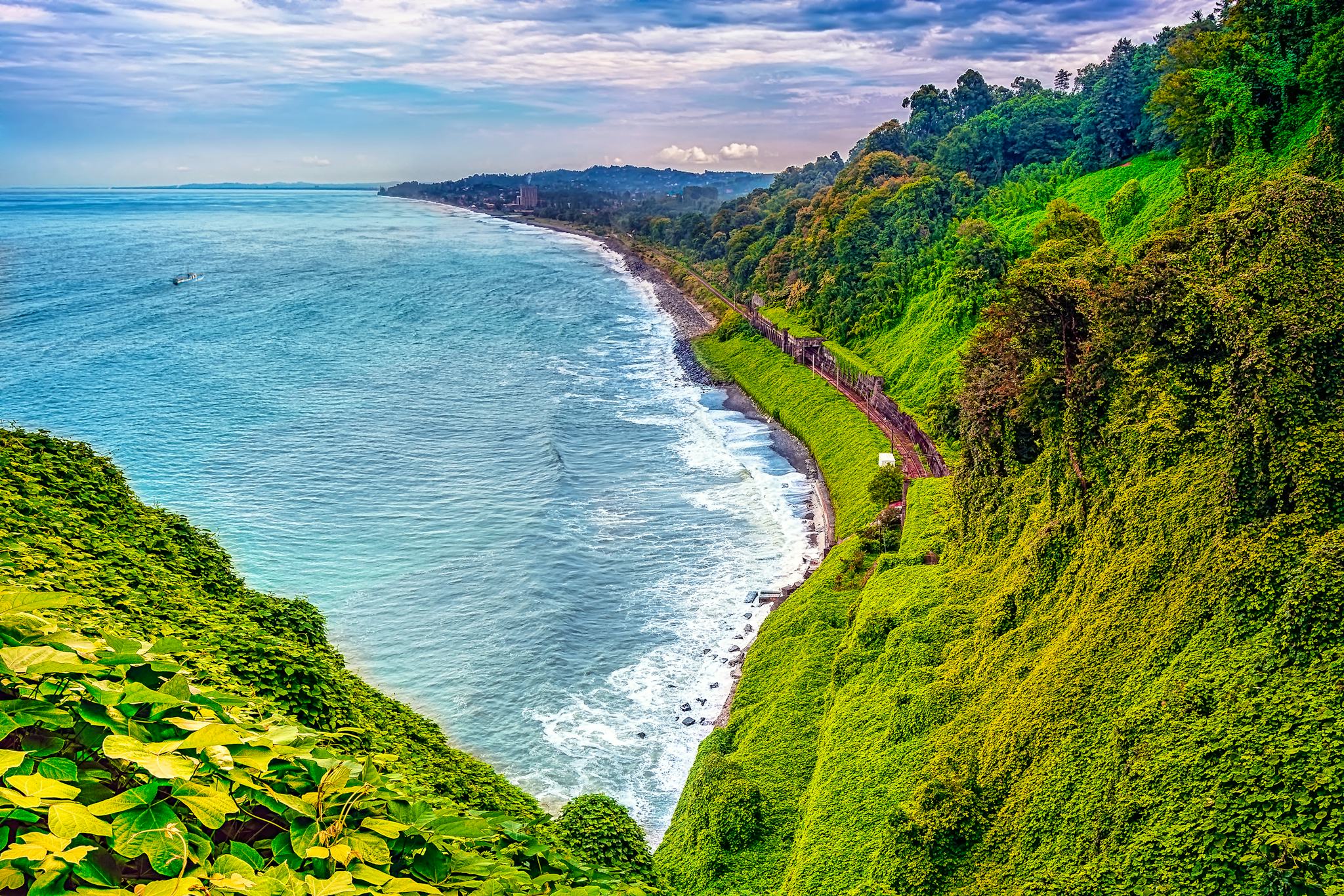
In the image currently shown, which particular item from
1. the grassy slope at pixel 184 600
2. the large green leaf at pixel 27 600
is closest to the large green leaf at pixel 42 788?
the large green leaf at pixel 27 600

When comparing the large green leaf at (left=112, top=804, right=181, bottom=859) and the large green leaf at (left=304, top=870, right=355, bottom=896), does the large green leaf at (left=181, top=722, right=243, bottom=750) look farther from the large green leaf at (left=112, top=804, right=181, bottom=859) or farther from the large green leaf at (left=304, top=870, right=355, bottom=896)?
the large green leaf at (left=304, top=870, right=355, bottom=896)

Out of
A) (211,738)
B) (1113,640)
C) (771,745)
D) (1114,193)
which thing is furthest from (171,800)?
(1114,193)

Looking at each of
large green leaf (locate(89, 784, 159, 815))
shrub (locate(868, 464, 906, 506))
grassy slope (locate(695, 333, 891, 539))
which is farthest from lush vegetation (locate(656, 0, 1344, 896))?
large green leaf (locate(89, 784, 159, 815))

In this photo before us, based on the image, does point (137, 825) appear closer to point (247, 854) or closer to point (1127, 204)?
point (247, 854)

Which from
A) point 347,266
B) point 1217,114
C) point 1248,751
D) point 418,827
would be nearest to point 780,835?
point 1248,751

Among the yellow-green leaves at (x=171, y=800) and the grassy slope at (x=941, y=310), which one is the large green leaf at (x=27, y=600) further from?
the grassy slope at (x=941, y=310)
